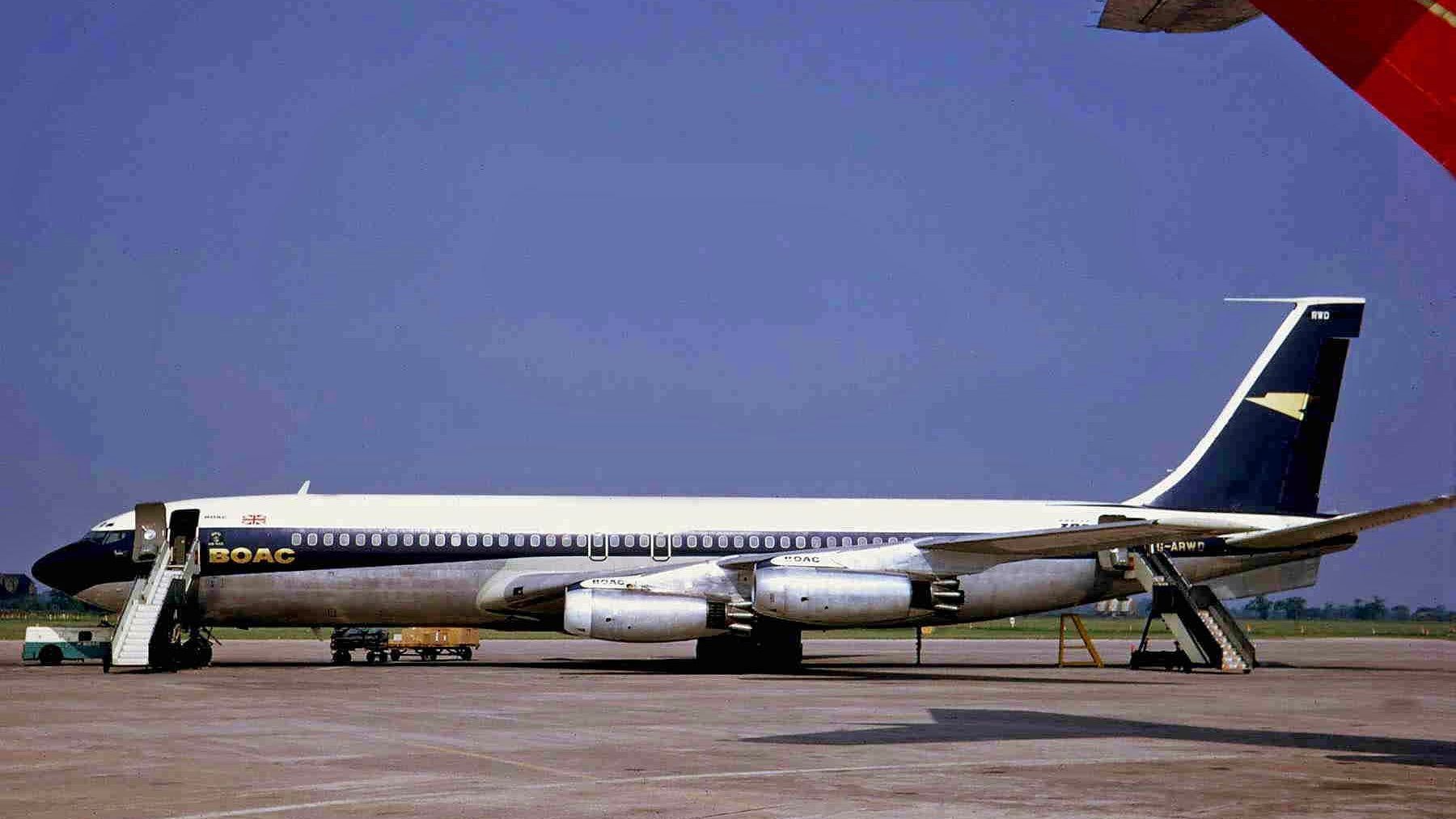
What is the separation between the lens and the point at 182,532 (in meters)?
34.2

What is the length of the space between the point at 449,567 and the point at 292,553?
3.53 meters

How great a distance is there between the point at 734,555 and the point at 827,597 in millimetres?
4259

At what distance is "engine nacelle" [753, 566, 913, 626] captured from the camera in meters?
31.4

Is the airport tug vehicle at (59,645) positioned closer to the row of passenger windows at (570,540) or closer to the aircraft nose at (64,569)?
the aircraft nose at (64,569)

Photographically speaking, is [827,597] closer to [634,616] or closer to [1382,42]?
[634,616]

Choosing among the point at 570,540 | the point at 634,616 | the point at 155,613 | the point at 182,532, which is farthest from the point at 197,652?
the point at 634,616

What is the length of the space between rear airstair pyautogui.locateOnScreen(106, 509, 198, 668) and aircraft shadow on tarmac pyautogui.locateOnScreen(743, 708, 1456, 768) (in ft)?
61.9

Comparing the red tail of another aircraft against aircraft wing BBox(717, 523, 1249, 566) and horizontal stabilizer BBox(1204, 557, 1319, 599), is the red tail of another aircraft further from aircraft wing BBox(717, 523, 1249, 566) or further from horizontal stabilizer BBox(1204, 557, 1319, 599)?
horizontal stabilizer BBox(1204, 557, 1319, 599)

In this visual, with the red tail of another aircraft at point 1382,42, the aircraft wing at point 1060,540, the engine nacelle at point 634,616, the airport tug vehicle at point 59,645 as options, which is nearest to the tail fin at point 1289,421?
the aircraft wing at point 1060,540

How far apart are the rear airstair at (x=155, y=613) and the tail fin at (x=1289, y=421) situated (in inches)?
983

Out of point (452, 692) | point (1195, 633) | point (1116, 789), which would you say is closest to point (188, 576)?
point (452, 692)

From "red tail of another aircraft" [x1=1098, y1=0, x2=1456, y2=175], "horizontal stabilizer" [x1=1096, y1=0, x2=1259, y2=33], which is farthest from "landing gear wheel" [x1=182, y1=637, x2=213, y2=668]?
"red tail of another aircraft" [x1=1098, y1=0, x2=1456, y2=175]

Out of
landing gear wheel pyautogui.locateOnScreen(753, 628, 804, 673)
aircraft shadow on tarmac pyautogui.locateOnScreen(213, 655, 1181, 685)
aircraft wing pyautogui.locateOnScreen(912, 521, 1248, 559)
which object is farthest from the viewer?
landing gear wheel pyautogui.locateOnScreen(753, 628, 804, 673)

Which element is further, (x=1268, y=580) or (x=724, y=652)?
(x=1268, y=580)
